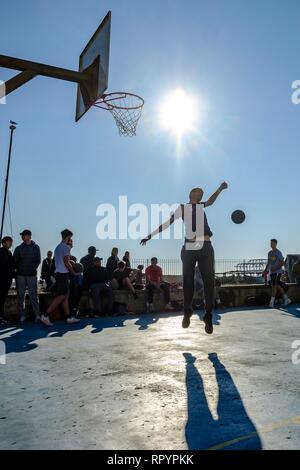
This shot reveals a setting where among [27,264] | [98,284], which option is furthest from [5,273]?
[98,284]

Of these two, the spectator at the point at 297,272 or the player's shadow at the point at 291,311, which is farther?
the spectator at the point at 297,272

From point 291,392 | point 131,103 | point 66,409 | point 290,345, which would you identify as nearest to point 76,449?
point 66,409

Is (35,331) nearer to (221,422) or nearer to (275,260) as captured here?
(221,422)

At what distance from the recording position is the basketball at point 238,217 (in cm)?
1292

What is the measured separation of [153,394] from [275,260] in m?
9.08

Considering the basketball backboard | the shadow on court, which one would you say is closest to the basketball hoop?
the basketball backboard

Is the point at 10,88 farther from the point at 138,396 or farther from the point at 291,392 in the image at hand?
the point at 291,392

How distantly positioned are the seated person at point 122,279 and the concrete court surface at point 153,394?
5.17 m

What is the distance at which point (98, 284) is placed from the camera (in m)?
9.44

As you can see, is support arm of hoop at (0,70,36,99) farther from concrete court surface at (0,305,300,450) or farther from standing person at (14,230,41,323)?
concrete court surface at (0,305,300,450)

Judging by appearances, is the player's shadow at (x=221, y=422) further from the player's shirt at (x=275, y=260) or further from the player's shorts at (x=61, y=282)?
the player's shirt at (x=275, y=260)

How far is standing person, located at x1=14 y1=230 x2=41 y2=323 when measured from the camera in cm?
793

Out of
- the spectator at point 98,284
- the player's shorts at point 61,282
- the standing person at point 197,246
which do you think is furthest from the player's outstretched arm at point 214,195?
the spectator at point 98,284
